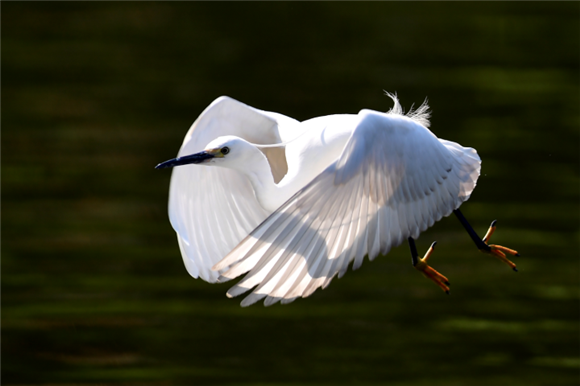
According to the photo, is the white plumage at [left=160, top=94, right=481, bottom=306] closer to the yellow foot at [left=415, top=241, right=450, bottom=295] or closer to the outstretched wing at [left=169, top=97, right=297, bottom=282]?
the outstretched wing at [left=169, top=97, right=297, bottom=282]

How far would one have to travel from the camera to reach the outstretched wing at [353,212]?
121 inches

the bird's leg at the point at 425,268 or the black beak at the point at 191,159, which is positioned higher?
the black beak at the point at 191,159

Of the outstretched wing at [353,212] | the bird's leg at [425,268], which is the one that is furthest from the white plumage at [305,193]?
the bird's leg at [425,268]

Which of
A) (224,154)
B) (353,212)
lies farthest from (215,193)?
(353,212)

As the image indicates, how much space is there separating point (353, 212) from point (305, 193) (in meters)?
0.25

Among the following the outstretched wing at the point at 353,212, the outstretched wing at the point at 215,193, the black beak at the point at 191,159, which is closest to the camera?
the outstretched wing at the point at 353,212

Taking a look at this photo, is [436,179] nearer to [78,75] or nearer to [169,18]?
[78,75]

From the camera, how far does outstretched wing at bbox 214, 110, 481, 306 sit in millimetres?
3080

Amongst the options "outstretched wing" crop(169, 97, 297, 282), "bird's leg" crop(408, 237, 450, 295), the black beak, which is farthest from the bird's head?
"bird's leg" crop(408, 237, 450, 295)

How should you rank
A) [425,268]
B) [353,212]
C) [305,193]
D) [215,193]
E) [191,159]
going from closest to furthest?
[305,193], [353,212], [191,159], [425,268], [215,193]

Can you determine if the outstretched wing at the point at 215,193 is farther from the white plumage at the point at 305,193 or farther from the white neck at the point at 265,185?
the white neck at the point at 265,185

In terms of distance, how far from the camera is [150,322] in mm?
6402

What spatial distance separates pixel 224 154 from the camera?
361 cm

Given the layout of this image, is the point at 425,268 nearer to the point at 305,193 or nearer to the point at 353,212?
the point at 353,212
